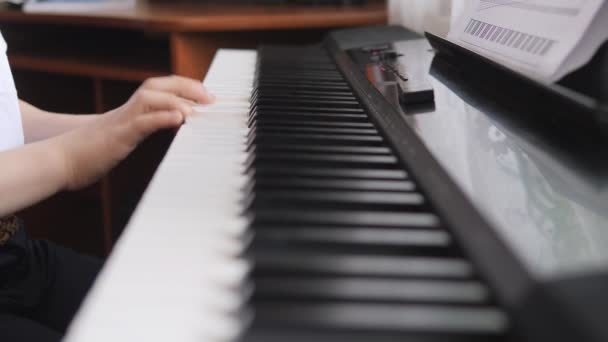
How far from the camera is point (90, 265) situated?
0.90m

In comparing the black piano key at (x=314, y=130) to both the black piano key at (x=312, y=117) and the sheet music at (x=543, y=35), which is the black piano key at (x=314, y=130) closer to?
the black piano key at (x=312, y=117)

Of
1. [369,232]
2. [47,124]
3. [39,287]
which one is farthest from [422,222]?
[47,124]

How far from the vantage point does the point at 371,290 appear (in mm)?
316

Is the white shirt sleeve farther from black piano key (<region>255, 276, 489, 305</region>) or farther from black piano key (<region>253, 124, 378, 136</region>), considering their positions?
black piano key (<region>255, 276, 489, 305</region>)

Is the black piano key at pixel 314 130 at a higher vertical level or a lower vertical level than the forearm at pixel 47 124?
higher

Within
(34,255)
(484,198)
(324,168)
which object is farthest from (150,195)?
(34,255)

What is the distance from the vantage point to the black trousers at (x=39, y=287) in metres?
0.71

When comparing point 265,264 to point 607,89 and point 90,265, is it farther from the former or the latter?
point 90,265

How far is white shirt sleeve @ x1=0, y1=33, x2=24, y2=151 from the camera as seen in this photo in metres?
0.78

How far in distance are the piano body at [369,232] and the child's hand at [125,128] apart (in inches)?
1.8

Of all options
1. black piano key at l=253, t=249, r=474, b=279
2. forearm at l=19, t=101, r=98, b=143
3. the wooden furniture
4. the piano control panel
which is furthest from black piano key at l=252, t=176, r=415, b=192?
the wooden furniture

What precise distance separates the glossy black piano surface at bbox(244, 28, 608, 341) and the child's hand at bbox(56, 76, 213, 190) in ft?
0.30

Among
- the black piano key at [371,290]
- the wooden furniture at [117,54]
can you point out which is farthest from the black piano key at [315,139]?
the wooden furniture at [117,54]

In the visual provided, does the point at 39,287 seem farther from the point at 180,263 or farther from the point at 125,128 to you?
the point at 180,263
